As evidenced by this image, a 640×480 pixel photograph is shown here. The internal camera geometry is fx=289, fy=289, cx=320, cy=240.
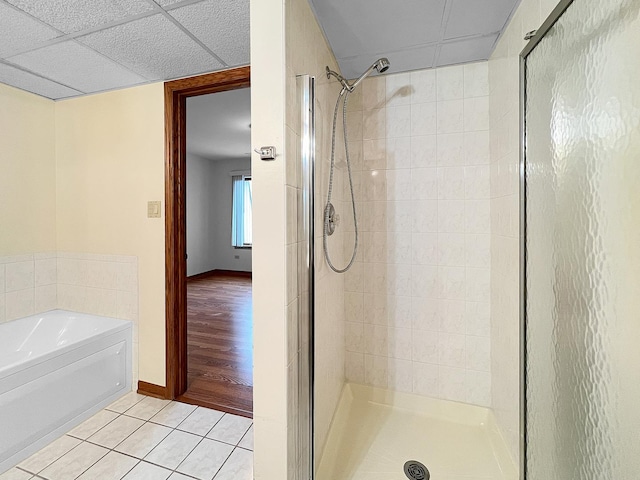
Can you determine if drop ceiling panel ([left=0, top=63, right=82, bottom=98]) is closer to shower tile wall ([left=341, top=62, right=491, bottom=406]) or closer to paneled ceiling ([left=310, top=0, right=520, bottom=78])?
paneled ceiling ([left=310, top=0, right=520, bottom=78])

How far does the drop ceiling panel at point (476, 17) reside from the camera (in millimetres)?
1288

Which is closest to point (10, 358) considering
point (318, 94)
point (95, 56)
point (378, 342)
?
point (95, 56)

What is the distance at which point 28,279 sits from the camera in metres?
2.19

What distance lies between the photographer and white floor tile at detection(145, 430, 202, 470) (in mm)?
1480

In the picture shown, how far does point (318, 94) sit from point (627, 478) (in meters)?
1.50

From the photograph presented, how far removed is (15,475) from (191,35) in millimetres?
2334

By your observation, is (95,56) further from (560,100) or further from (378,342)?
(378,342)

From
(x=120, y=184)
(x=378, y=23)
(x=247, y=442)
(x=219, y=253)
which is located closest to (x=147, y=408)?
(x=247, y=442)

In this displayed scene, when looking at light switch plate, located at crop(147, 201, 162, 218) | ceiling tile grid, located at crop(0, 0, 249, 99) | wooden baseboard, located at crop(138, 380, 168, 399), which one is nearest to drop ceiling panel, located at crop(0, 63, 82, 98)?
ceiling tile grid, located at crop(0, 0, 249, 99)

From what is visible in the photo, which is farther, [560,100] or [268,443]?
[268,443]

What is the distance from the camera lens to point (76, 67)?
1.82m

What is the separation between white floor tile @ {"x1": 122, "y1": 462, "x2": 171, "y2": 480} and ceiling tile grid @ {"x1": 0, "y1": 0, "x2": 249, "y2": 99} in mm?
2186

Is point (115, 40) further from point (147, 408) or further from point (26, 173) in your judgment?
point (147, 408)

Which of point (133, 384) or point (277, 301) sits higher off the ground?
point (277, 301)
